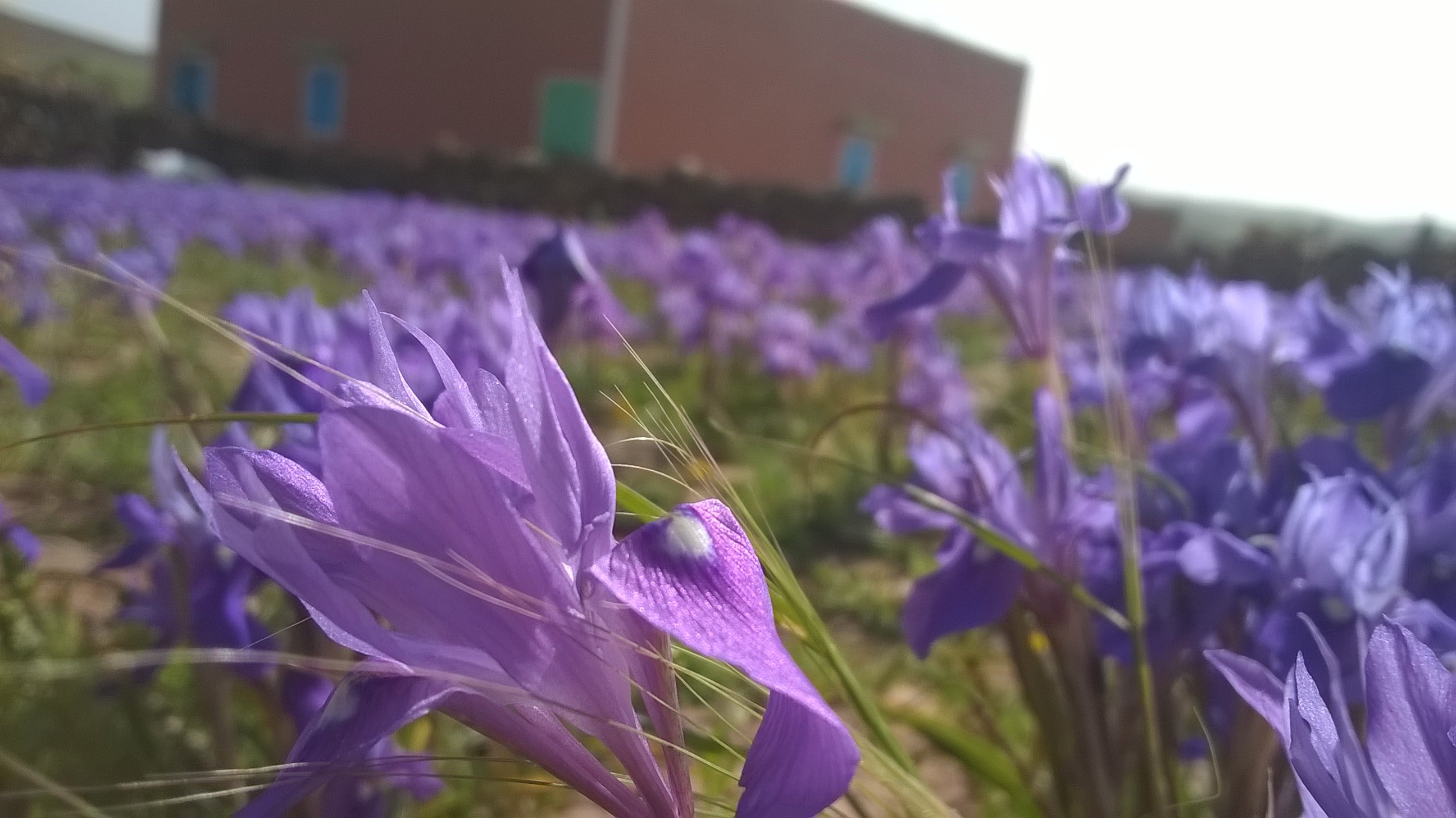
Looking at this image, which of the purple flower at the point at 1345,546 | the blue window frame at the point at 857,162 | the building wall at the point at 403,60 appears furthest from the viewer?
the blue window frame at the point at 857,162

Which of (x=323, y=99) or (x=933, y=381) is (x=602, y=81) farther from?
(x=933, y=381)

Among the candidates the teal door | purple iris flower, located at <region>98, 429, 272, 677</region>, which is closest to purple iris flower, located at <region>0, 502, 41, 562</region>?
purple iris flower, located at <region>98, 429, 272, 677</region>

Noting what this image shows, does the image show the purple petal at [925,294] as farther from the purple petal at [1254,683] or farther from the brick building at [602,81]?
the brick building at [602,81]

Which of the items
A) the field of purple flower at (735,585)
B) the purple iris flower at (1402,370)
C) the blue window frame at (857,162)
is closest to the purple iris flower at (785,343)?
the field of purple flower at (735,585)

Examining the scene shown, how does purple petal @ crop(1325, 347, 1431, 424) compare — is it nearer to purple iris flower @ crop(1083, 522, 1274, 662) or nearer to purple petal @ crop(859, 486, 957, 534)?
purple iris flower @ crop(1083, 522, 1274, 662)

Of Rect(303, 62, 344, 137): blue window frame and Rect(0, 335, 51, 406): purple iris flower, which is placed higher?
Rect(303, 62, 344, 137): blue window frame
